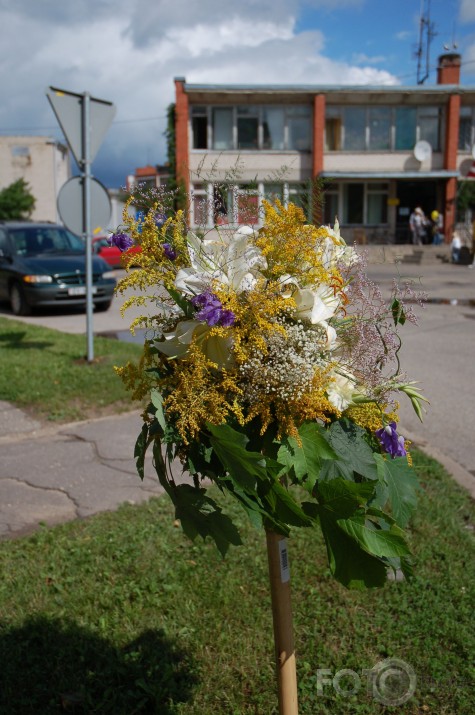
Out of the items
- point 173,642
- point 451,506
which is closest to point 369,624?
point 173,642

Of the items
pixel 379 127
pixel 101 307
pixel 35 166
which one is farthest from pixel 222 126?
pixel 35 166

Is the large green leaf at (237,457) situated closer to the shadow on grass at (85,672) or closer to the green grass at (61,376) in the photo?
the shadow on grass at (85,672)

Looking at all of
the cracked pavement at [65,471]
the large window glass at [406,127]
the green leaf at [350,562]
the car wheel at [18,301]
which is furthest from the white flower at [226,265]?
the large window glass at [406,127]

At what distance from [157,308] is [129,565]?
1950 mm

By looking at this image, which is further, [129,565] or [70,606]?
[129,565]

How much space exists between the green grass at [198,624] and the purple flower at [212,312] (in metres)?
1.60

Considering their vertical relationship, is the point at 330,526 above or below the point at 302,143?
below

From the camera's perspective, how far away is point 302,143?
121 feet

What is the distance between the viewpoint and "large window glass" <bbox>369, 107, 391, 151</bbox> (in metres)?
37.0

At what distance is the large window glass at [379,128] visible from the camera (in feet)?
121

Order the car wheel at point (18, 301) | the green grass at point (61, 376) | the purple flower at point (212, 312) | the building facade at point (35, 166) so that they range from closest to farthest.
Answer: the purple flower at point (212, 312) < the green grass at point (61, 376) < the car wheel at point (18, 301) < the building facade at point (35, 166)

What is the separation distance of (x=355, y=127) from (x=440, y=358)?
1186 inches

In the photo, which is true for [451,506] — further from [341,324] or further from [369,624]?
[341,324]

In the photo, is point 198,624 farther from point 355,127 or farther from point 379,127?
point 379,127
